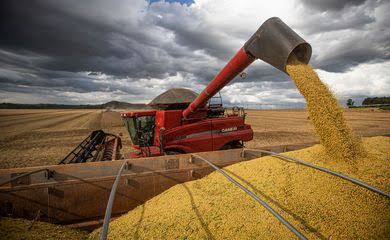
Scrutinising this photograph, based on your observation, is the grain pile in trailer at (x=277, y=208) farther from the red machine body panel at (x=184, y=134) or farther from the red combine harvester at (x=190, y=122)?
the red machine body panel at (x=184, y=134)

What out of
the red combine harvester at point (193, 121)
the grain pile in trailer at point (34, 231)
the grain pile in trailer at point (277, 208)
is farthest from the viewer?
the red combine harvester at point (193, 121)

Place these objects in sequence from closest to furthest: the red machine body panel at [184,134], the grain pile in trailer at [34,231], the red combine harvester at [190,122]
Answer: the grain pile in trailer at [34,231] → the red combine harvester at [190,122] → the red machine body panel at [184,134]

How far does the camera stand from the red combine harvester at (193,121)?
4.70m

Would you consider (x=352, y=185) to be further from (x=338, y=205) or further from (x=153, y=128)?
(x=153, y=128)

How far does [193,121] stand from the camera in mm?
6863

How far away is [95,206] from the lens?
13.6 ft

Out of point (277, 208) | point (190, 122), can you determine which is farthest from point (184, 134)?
point (277, 208)

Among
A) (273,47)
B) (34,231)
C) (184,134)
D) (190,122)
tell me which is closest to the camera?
(34,231)

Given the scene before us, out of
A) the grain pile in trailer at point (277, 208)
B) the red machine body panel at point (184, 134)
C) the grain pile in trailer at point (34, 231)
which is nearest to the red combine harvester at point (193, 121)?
the red machine body panel at point (184, 134)

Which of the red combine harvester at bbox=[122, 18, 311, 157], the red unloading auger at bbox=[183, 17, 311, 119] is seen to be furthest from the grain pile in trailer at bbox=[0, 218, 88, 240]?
the red unloading auger at bbox=[183, 17, 311, 119]

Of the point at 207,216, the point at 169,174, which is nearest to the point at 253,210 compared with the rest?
the point at 207,216

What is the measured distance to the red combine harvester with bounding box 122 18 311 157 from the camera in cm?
470

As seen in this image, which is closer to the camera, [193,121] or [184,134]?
[184,134]

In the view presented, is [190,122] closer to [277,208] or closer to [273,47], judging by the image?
[273,47]
